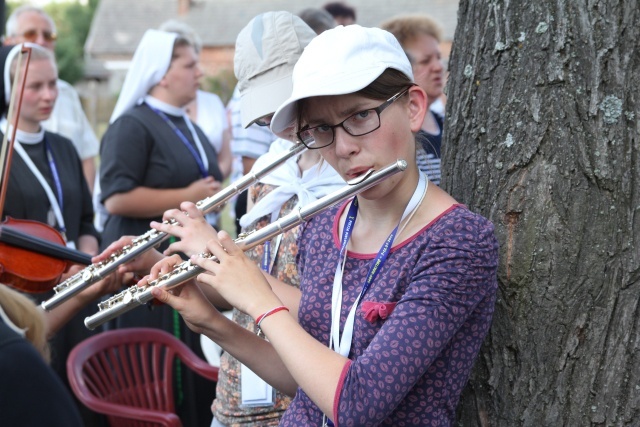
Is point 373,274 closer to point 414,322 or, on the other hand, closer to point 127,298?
point 414,322

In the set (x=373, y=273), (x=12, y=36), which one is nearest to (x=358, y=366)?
(x=373, y=273)

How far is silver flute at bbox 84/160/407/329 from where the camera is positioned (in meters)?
1.79

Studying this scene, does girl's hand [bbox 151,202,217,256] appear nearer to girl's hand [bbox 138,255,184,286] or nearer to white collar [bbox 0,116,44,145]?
girl's hand [bbox 138,255,184,286]

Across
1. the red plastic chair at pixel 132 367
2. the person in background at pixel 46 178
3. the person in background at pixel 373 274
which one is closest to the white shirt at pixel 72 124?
the person in background at pixel 46 178

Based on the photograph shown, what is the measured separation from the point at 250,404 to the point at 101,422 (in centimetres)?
183

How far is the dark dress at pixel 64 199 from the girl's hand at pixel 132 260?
1.55 metres

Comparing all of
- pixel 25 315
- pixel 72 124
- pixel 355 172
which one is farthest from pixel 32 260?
pixel 72 124

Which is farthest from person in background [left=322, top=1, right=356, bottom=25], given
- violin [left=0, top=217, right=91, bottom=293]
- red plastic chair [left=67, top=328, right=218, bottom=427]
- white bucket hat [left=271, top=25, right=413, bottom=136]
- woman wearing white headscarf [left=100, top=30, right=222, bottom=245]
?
white bucket hat [left=271, top=25, right=413, bottom=136]

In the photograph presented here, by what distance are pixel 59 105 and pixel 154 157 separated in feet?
6.42

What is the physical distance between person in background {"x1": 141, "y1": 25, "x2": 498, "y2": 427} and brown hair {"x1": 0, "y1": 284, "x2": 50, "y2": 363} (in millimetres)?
439

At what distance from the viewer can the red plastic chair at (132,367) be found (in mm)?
3766

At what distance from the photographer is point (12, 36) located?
6.14 meters

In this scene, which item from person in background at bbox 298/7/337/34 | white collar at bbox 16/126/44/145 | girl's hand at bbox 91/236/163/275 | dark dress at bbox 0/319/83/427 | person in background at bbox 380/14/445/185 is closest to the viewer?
dark dress at bbox 0/319/83/427

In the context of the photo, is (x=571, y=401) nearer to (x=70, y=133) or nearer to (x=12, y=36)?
(x=70, y=133)
